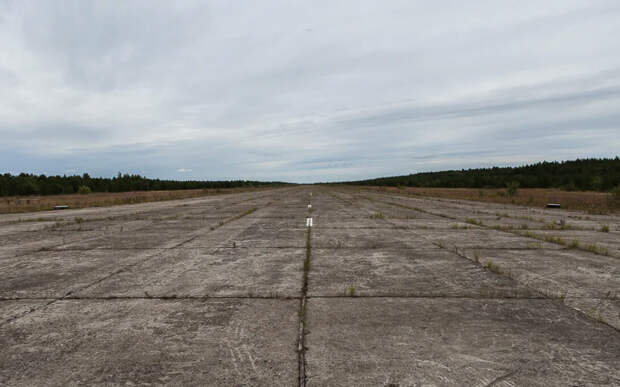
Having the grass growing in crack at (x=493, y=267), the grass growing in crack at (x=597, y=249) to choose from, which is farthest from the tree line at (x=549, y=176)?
the grass growing in crack at (x=493, y=267)

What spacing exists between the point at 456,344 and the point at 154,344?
2588mm

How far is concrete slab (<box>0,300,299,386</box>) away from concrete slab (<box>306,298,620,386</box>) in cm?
34

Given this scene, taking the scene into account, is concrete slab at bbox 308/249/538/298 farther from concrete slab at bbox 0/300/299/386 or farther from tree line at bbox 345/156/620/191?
tree line at bbox 345/156/620/191

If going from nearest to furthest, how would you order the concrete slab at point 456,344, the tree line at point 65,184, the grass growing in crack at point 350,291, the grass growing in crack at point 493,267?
1. the concrete slab at point 456,344
2. the grass growing in crack at point 350,291
3. the grass growing in crack at point 493,267
4. the tree line at point 65,184

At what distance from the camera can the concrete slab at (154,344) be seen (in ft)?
7.41

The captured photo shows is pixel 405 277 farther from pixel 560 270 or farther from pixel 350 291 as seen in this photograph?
pixel 560 270

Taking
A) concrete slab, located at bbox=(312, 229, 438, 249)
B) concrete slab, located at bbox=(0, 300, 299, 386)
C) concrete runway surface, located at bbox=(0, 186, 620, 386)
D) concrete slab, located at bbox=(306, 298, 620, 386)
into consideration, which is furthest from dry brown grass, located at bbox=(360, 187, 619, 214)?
concrete slab, located at bbox=(0, 300, 299, 386)

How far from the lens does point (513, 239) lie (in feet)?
25.6

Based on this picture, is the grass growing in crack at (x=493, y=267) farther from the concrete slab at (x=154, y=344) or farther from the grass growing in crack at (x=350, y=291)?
the concrete slab at (x=154, y=344)

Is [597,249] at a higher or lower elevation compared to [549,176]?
lower

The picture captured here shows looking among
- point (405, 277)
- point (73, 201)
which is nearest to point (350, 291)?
point (405, 277)

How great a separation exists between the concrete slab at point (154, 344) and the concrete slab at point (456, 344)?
344mm

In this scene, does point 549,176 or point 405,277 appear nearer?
point 405,277

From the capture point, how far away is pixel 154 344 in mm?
2715
